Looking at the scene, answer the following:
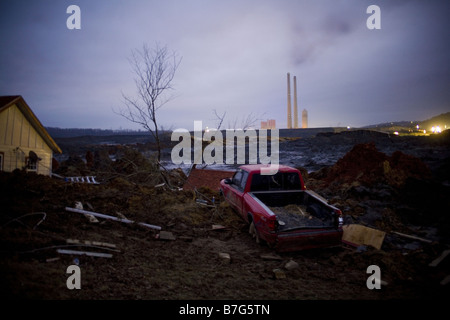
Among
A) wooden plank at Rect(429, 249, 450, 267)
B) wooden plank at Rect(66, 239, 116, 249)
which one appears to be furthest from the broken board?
wooden plank at Rect(66, 239, 116, 249)

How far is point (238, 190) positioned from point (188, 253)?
250 cm

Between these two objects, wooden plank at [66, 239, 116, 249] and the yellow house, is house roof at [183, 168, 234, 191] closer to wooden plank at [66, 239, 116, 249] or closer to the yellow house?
wooden plank at [66, 239, 116, 249]

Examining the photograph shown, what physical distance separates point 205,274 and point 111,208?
3.89 m

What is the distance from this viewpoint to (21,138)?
11797 millimetres

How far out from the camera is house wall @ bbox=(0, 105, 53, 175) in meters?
→ 11.0

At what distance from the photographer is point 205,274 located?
13.0 ft

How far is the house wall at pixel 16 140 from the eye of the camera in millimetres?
10969

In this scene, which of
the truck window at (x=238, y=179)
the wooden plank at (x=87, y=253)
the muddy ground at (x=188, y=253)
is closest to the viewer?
the muddy ground at (x=188, y=253)

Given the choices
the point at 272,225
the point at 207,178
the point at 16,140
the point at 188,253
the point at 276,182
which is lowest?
the point at 188,253

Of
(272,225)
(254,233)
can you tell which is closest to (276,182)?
(254,233)

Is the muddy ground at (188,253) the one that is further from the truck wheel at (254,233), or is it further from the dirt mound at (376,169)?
the dirt mound at (376,169)

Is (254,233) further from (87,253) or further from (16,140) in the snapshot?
(16,140)

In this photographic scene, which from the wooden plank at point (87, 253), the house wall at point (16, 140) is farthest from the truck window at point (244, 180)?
the house wall at point (16, 140)
